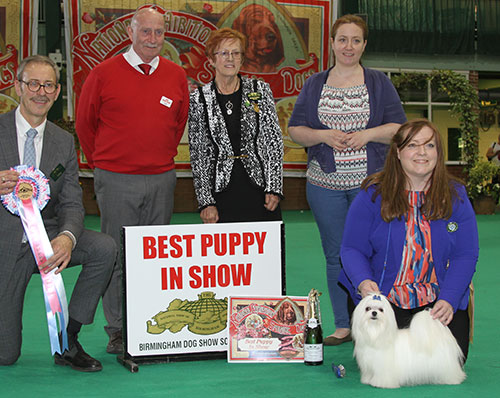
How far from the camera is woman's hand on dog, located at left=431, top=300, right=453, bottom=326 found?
103 inches

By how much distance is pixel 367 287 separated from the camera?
2680 mm

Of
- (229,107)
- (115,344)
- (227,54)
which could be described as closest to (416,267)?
(229,107)

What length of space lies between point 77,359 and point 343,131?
1.68 m

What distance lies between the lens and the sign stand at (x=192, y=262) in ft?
9.84

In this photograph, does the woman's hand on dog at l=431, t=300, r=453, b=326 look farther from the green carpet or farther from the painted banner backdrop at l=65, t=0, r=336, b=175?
the painted banner backdrop at l=65, t=0, r=336, b=175

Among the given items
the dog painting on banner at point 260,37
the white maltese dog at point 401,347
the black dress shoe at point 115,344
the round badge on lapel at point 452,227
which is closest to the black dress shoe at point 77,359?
the black dress shoe at point 115,344

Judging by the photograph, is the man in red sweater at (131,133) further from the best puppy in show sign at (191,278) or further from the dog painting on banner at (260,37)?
the dog painting on banner at (260,37)

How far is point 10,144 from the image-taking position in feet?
9.56

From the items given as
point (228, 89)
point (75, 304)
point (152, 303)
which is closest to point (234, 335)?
point (152, 303)

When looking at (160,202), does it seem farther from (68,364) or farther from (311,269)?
(311,269)

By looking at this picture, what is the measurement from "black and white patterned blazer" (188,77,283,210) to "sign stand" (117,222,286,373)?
0.27 meters

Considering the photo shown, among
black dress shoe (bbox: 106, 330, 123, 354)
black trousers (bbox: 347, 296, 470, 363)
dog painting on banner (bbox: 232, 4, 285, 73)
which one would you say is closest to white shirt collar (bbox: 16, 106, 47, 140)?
black dress shoe (bbox: 106, 330, 123, 354)

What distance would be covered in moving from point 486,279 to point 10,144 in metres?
3.77

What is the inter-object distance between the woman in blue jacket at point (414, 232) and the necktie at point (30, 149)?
143 cm
